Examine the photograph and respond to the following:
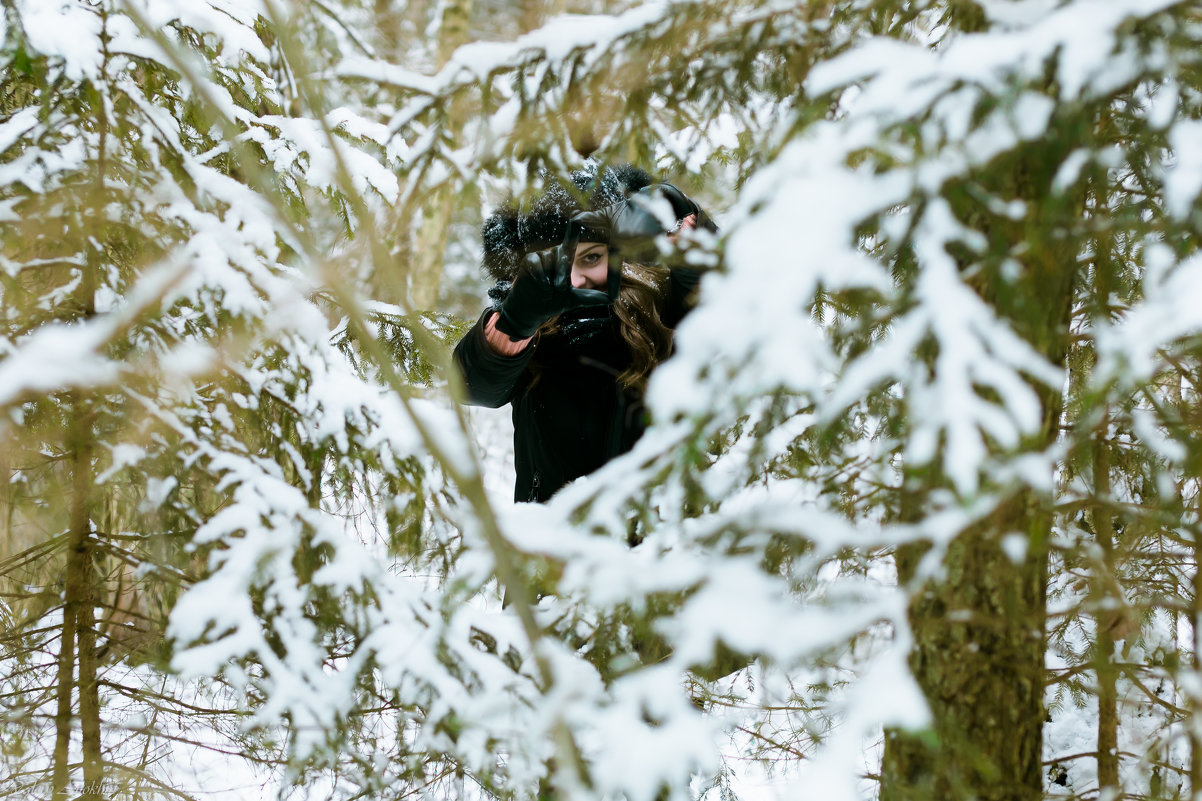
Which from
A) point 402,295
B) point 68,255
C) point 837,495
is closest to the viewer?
point 402,295

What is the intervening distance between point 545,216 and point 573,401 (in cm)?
70

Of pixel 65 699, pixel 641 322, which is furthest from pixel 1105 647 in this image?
pixel 65 699

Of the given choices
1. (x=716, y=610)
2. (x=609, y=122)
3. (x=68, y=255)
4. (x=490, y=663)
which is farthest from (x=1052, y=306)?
(x=68, y=255)

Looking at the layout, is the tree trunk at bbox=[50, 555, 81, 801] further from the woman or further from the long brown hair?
the long brown hair

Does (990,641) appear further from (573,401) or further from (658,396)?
(573,401)

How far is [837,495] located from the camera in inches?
70.9

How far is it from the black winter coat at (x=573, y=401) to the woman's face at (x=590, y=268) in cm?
26

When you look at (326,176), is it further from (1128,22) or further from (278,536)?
(1128,22)

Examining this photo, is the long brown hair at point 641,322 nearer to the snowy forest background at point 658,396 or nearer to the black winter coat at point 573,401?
the black winter coat at point 573,401

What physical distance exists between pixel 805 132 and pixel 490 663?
4.56 ft

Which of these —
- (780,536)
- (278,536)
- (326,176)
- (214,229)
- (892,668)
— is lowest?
(892,668)

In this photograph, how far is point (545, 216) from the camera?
2.65 meters

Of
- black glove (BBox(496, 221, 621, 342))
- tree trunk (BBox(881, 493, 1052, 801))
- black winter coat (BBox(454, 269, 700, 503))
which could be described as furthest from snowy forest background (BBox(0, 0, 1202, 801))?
black winter coat (BBox(454, 269, 700, 503))

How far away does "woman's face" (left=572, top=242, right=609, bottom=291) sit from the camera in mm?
2521
